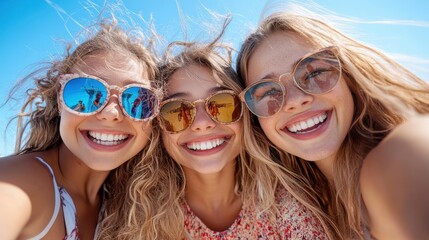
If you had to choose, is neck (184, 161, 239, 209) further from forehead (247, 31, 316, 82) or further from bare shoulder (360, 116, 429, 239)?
bare shoulder (360, 116, 429, 239)

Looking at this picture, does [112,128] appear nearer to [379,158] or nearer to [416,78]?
[379,158]

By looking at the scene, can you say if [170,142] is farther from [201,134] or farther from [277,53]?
[277,53]

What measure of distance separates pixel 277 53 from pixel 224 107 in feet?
2.10

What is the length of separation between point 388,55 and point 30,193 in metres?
2.74

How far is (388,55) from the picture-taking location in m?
2.46

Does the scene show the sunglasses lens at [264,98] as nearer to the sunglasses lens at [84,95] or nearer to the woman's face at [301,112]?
the woman's face at [301,112]

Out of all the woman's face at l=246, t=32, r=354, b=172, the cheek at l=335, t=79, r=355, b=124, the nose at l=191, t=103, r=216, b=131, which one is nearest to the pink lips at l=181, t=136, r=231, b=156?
the nose at l=191, t=103, r=216, b=131

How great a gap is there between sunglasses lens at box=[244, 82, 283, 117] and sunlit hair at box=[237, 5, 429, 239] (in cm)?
44

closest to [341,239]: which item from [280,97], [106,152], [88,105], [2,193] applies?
[280,97]

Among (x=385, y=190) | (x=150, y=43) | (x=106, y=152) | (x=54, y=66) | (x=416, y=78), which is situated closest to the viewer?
(x=385, y=190)

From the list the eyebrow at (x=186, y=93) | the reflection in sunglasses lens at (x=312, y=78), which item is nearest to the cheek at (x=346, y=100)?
the reflection in sunglasses lens at (x=312, y=78)

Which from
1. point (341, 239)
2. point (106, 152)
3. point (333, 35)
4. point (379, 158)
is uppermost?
point (333, 35)

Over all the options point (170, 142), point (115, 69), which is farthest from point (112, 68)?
point (170, 142)

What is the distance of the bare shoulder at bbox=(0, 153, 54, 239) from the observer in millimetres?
1944
